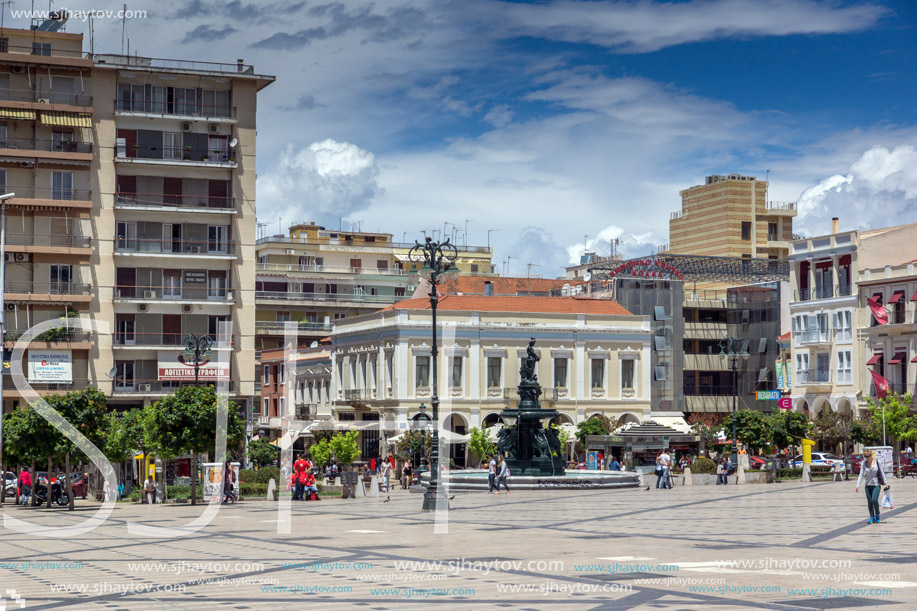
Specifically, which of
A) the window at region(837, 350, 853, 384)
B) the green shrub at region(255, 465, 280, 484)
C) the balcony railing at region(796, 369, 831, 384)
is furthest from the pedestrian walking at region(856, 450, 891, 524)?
the balcony railing at region(796, 369, 831, 384)

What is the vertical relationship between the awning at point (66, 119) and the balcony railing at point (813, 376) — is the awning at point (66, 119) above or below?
above

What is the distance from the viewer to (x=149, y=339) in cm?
5909

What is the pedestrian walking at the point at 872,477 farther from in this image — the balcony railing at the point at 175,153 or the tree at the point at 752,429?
the balcony railing at the point at 175,153

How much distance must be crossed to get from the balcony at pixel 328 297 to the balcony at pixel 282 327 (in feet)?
6.48

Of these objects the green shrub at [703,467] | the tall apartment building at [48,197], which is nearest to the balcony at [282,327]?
the tall apartment building at [48,197]

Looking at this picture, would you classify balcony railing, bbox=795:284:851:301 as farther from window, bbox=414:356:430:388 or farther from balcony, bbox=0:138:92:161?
balcony, bbox=0:138:92:161

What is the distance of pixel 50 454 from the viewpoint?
128 feet

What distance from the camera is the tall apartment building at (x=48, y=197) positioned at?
5625cm

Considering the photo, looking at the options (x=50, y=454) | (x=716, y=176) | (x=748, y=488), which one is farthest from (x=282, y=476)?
(x=716, y=176)

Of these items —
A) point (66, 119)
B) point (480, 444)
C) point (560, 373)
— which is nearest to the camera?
point (66, 119)

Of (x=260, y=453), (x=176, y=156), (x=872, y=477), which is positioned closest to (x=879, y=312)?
(x=260, y=453)

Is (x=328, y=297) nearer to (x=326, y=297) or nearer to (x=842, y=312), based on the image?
(x=326, y=297)

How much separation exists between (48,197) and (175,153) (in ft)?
20.0

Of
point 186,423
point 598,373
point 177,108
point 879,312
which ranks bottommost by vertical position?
point 186,423
